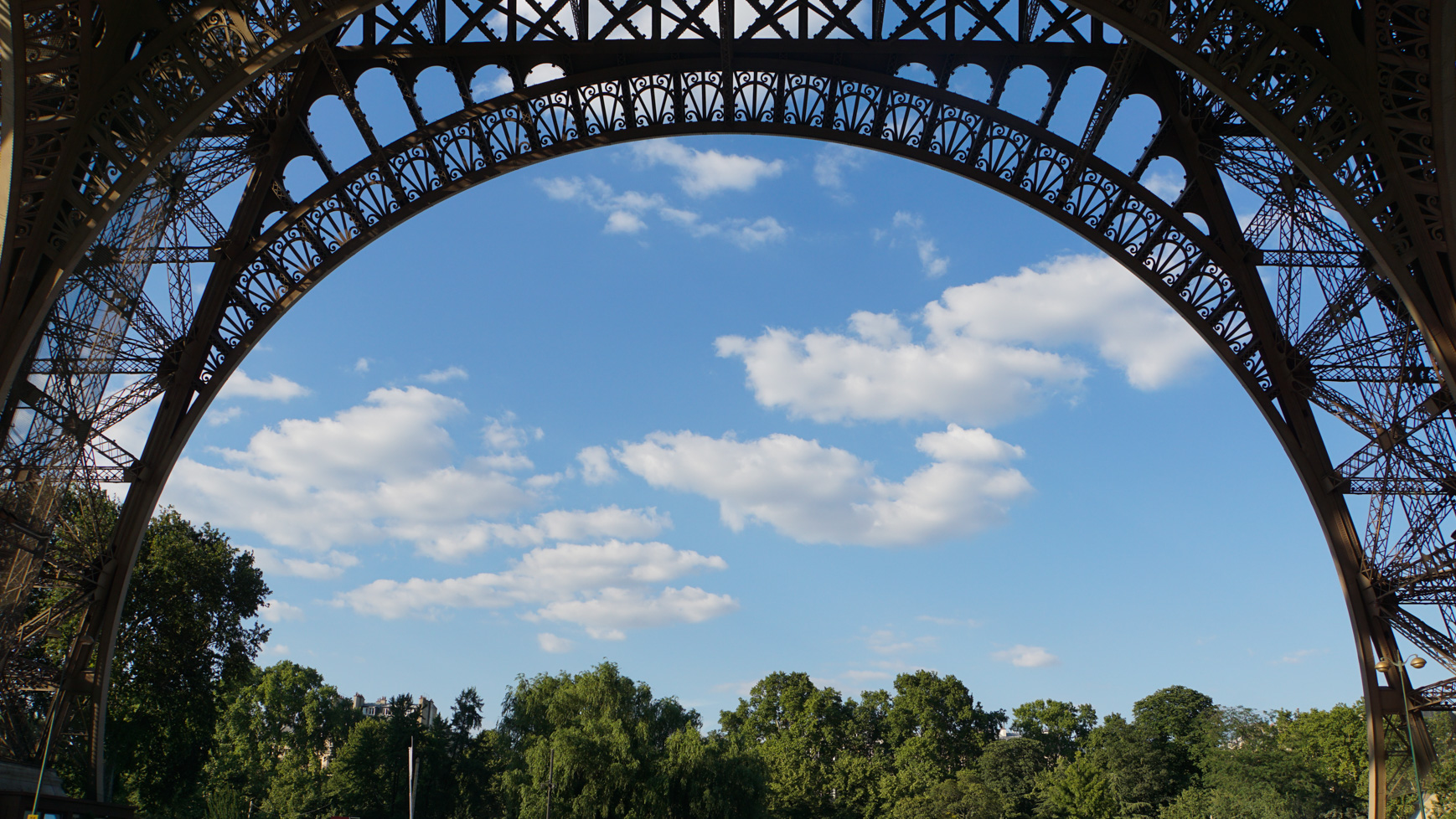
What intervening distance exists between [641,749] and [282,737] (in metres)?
30.6

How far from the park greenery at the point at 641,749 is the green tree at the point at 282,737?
0.15m

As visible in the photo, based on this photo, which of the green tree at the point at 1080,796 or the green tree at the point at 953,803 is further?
the green tree at the point at 953,803

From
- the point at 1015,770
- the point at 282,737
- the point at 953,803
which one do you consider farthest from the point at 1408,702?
the point at 282,737

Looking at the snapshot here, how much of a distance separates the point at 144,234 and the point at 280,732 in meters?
50.1

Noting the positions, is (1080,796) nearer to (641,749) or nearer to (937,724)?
(937,724)

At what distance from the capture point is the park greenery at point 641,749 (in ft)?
91.8

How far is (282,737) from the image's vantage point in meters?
57.1

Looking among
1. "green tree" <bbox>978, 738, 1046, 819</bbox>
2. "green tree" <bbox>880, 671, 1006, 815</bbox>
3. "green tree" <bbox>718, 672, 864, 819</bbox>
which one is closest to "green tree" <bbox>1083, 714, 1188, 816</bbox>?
"green tree" <bbox>978, 738, 1046, 819</bbox>

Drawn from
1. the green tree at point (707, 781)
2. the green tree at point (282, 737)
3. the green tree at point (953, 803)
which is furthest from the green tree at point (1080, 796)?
the green tree at point (282, 737)

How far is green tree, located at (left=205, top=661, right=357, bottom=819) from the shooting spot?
5128 centimetres

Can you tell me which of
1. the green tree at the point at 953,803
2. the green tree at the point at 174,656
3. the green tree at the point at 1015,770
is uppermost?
the green tree at the point at 174,656

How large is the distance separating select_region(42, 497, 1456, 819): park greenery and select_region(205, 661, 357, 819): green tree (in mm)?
155

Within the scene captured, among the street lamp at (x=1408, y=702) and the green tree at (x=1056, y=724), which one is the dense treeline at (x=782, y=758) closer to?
the green tree at (x=1056, y=724)

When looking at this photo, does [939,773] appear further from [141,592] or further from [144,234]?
[144,234]
